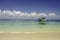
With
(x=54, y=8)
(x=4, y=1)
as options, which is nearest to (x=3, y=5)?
(x=4, y=1)

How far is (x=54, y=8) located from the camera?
3.82m

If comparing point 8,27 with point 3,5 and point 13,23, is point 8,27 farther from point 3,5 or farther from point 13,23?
point 3,5

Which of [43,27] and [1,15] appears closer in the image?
[1,15]

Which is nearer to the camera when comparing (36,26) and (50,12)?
(50,12)

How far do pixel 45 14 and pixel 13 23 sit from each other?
1.03 m

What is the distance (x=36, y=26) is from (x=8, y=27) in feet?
2.87

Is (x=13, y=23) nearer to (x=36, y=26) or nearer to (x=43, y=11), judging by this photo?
(x=36, y=26)

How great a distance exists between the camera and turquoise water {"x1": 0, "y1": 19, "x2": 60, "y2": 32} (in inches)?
152

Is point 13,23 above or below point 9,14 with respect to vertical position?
below

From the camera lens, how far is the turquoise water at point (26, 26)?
3.86 meters

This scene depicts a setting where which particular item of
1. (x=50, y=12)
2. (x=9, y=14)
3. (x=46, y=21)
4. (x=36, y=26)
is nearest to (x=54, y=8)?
(x=50, y=12)

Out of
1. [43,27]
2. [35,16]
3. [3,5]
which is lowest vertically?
[43,27]

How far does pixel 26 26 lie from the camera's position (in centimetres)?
406

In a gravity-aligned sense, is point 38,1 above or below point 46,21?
above
